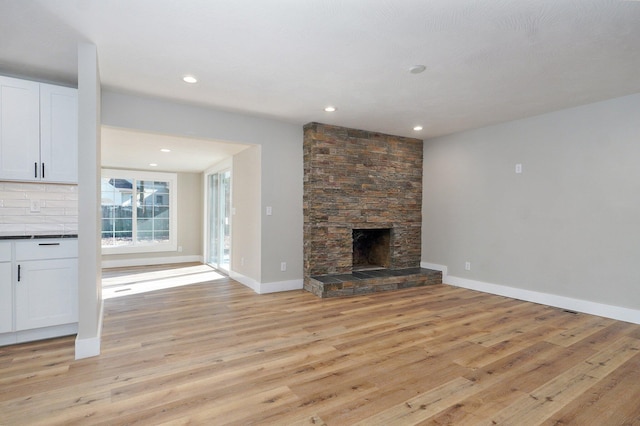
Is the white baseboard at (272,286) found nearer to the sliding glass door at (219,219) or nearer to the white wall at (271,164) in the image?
the white wall at (271,164)

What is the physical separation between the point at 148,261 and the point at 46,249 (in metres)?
4.62

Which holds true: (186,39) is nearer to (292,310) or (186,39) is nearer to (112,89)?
(112,89)

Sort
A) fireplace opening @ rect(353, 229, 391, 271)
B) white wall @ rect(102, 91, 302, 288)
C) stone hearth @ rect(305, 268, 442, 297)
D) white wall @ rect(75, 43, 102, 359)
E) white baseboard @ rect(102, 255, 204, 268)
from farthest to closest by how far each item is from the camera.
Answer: white baseboard @ rect(102, 255, 204, 268), fireplace opening @ rect(353, 229, 391, 271), stone hearth @ rect(305, 268, 442, 297), white wall @ rect(102, 91, 302, 288), white wall @ rect(75, 43, 102, 359)

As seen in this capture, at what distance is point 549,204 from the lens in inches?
162

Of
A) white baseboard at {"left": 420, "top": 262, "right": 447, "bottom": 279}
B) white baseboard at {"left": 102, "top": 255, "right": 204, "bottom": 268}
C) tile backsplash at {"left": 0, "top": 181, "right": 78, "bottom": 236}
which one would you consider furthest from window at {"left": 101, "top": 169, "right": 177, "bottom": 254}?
white baseboard at {"left": 420, "top": 262, "right": 447, "bottom": 279}

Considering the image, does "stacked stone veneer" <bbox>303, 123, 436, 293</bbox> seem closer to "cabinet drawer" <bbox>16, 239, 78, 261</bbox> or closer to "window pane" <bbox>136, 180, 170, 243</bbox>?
"cabinet drawer" <bbox>16, 239, 78, 261</bbox>

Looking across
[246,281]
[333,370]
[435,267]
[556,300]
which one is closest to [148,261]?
[246,281]

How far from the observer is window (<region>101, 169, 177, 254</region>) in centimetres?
690

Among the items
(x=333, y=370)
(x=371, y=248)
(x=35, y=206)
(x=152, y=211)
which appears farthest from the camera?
(x=152, y=211)

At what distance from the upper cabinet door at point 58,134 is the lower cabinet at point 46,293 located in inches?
31.9

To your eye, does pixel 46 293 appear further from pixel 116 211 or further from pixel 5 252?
pixel 116 211

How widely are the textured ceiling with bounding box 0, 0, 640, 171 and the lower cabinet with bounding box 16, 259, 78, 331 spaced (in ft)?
6.05

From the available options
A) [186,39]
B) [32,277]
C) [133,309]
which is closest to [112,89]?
[186,39]

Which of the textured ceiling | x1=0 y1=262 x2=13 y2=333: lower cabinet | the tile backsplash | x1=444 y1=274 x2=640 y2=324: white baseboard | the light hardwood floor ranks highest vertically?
the textured ceiling
